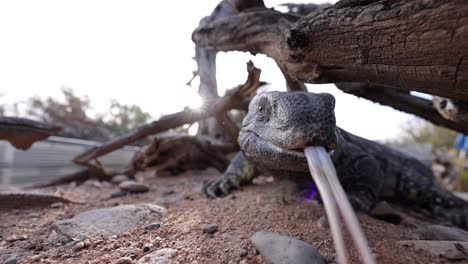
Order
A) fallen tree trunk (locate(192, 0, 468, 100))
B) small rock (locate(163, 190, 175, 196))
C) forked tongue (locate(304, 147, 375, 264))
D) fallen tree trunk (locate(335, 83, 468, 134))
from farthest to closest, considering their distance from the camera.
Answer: small rock (locate(163, 190, 175, 196))
fallen tree trunk (locate(335, 83, 468, 134))
fallen tree trunk (locate(192, 0, 468, 100))
forked tongue (locate(304, 147, 375, 264))

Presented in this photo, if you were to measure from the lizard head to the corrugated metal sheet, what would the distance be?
18.9 ft

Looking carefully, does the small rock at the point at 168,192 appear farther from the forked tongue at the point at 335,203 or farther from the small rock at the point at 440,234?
the small rock at the point at 440,234

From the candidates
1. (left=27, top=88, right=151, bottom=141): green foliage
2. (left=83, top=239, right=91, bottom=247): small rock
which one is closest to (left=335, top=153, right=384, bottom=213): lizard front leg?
(left=83, top=239, right=91, bottom=247): small rock

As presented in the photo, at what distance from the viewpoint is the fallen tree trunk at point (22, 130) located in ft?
10.2

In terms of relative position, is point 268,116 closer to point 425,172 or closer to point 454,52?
point 454,52

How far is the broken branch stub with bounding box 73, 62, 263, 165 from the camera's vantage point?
12.6ft

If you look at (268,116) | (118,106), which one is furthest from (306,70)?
(118,106)

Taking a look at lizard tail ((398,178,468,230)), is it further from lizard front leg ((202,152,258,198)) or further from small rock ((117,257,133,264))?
small rock ((117,257,133,264))

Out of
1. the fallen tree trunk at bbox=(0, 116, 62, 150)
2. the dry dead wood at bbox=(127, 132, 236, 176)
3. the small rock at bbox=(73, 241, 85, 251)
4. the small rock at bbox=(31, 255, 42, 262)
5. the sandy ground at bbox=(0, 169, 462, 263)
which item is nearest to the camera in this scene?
the sandy ground at bbox=(0, 169, 462, 263)

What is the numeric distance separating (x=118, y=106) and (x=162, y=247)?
15.3 m

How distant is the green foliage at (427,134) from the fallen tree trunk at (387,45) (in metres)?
27.1

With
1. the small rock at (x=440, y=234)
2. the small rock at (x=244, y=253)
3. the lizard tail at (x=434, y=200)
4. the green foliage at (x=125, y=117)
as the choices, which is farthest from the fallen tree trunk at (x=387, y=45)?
the green foliage at (x=125, y=117)

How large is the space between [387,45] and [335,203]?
0.89 metres

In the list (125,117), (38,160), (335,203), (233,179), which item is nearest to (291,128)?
(335,203)
